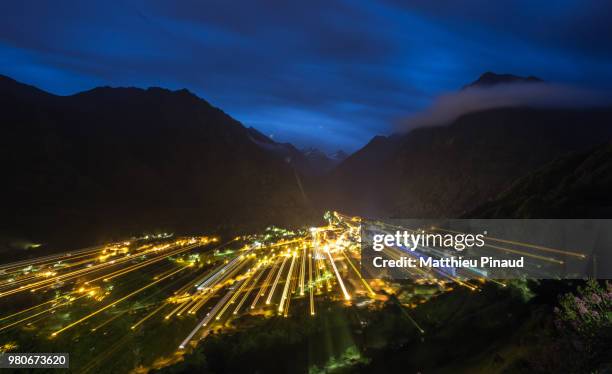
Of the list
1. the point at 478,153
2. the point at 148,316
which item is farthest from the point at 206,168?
the point at 148,316

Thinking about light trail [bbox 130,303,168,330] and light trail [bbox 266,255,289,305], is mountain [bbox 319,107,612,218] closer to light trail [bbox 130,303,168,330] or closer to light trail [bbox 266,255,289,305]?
light trail [bbox 266,255,289,305]

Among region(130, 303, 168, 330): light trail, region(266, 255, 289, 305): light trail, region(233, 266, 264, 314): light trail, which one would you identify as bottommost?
region(130, 303, 168, 330): light trail

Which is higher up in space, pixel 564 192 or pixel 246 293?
pixel 564 192

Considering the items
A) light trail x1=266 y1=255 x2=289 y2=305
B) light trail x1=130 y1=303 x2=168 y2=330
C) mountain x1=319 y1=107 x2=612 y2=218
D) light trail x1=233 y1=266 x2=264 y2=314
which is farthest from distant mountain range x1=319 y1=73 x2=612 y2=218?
light trail x1=130 y1=303 x2=168 y2=330

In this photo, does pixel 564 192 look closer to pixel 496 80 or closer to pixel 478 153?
pixel 478 153

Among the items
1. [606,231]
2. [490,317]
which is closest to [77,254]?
[490,317]

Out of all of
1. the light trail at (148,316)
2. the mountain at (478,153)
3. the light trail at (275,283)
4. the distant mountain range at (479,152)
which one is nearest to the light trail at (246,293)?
the light trail at (275,283)

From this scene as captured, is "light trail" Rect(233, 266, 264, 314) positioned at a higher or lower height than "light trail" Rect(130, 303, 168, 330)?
higher
